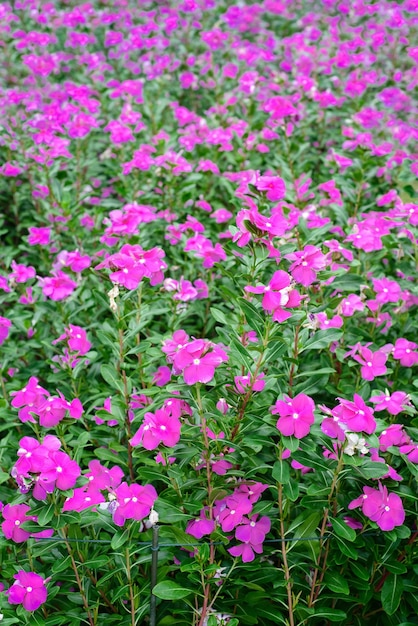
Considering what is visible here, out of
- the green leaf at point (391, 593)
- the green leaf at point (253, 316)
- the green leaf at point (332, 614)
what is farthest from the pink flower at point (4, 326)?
the green leaf at point (391, 593)

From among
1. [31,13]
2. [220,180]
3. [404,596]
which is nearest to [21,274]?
[220,180]

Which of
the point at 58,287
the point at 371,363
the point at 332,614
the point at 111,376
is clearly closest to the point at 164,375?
the point at 111,376

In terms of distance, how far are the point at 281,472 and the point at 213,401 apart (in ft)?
0.84

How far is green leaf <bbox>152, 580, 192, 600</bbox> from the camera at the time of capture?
1789 millimetres

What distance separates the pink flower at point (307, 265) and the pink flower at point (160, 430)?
18.6 inches

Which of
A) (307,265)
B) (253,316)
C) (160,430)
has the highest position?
(307,265)

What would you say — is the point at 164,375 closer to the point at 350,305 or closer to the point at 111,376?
the point at 111,376

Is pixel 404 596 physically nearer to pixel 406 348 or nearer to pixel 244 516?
pixel 244 516

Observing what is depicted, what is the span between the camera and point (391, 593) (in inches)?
75.6

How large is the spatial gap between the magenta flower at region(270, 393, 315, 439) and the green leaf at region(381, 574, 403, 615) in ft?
1.84

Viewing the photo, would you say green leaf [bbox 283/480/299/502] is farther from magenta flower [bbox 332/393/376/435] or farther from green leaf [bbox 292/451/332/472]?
magenta flower [bbox 332/393/376/435]

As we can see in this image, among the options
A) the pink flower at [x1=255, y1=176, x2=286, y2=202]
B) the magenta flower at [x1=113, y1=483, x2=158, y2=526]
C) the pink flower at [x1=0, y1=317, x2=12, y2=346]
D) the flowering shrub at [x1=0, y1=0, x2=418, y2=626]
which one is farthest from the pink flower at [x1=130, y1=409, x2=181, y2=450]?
the pink flower at [x1=0, y1=317, x2=12, y2=346]

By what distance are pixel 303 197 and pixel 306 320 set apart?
1196 millimetres

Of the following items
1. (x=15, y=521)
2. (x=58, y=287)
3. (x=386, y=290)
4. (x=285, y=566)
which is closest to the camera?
(x=15, y=521)
